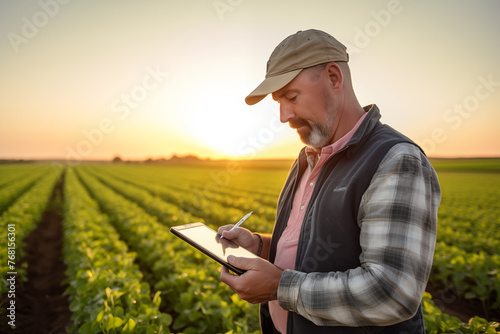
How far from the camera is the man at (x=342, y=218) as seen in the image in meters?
0.92

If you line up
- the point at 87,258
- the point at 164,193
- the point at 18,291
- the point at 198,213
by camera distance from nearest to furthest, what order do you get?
the point at 87,258
the point at 18,291
the point at 198,213
the point at 164,193

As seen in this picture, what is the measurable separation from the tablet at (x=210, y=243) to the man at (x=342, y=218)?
0.34 ft

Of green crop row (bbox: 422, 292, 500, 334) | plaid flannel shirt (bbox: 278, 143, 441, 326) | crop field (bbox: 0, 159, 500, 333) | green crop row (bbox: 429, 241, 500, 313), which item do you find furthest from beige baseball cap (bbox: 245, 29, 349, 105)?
green crop row (bbox: 429, 241, 500, 313)

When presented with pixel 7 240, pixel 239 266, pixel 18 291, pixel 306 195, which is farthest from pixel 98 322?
pixel 7 240

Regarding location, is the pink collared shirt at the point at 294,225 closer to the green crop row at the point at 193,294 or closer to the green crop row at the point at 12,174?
the green crop row at the point at 193,294

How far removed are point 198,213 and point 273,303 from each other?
1000 centimetres

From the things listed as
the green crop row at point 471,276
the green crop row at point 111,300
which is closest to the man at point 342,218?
the green crop row at point 111,300

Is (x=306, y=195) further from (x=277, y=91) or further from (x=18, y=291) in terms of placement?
(x=18, y=291)

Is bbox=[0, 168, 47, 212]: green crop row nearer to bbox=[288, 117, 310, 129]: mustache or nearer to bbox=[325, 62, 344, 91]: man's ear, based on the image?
bbox=[288, 117, 310, 129]: mustache

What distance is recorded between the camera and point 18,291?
16.2ft

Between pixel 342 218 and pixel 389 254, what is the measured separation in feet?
0.75

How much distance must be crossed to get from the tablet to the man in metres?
0.10

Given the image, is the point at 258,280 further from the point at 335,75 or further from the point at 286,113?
the point at 335,75

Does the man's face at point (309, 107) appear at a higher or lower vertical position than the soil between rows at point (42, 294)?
higher
